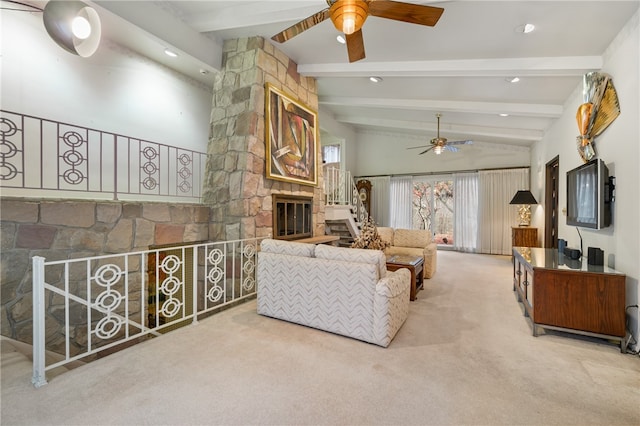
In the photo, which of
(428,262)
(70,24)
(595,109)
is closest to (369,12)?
(70,24)

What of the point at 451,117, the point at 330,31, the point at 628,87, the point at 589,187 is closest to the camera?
the point at 628,87

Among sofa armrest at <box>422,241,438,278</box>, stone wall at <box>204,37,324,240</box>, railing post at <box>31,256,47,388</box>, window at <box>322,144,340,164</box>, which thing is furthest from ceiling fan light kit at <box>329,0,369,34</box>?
window at <box>322,144,340,164</box>

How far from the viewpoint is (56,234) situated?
8.98 feet

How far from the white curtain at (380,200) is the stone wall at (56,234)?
6491 mm

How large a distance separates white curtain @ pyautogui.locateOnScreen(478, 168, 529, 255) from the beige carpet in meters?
5.23

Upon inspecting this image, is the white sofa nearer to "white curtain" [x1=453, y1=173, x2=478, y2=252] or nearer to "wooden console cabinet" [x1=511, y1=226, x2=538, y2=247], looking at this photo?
"wooden console cabinet" [x1=511, y1=226, x2=538, y2=247]

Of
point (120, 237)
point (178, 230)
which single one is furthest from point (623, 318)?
point (120, 237)

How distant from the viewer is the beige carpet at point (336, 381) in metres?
1.63

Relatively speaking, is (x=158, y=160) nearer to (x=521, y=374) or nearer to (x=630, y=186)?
(x=521, y=374)

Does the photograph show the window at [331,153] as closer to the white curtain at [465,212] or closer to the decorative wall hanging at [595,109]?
the white curtain at [465,212]

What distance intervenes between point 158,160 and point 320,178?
282 cm

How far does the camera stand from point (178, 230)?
3705 millimetres

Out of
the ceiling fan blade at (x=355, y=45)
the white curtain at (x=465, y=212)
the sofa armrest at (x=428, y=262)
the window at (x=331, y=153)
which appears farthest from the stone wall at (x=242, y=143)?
the white curtain at (x=465, y=212)

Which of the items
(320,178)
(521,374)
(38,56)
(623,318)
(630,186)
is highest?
(38,56)
